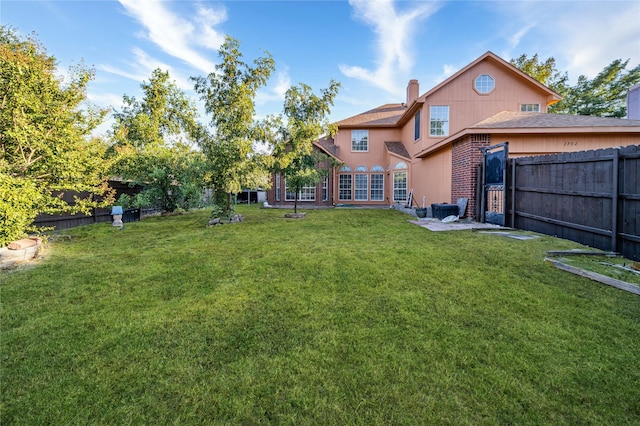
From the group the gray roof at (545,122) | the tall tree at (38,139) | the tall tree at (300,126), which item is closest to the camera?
the tall tree at (38,139)

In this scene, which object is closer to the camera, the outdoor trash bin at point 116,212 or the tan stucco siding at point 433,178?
the outdoor trash bin at point 116,212

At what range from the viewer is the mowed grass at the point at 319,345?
168cm

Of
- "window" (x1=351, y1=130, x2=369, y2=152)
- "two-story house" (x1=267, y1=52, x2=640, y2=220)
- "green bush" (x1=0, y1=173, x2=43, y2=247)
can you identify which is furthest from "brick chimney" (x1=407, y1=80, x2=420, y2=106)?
"green bush" (x1=0, y1=173, x2=43, y2=247)

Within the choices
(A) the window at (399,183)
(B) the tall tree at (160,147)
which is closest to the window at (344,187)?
(A) the window at (399,183)

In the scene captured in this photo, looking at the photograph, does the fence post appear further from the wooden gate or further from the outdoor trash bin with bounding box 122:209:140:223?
the outdoor trash bin with bounding box 122:209:140:223

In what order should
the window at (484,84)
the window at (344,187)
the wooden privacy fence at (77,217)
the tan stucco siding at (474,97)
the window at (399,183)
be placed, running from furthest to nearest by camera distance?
the window at (344,187) → the window at (399,183) → the window at (484,84) → the tan stucco siding at (474,97) → the wooden privacy fence at (77,217)

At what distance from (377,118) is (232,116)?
11979mm

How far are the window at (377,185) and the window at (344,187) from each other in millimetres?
1501

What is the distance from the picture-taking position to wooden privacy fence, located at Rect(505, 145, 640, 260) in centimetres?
432

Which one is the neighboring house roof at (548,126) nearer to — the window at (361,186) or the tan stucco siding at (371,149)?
the tan stucco siding at (371,149)

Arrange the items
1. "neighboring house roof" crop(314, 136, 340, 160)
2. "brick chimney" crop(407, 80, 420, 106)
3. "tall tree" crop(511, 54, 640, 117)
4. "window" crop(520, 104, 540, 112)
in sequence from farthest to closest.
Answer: "tall tree" crop(511, 54, 640, 117), "neighboring house roof" crop(314, 136, 340, 160), "brick chimney" crop(407, 80, 420, 106), "window" crop(520, 104, 540, 112)

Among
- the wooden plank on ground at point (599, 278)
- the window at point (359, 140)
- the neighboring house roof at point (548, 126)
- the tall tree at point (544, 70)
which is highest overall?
the tall tree at point (544, 70)

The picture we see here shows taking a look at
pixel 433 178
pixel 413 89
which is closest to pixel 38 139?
pixel 433 178

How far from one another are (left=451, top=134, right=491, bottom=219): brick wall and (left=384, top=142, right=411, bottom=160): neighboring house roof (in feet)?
21.0
